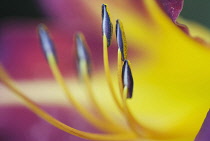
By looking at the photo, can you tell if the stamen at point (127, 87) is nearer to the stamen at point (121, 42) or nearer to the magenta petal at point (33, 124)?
the stamen at point (121, 42)

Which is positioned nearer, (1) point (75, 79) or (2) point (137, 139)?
(2) point (137, 139)

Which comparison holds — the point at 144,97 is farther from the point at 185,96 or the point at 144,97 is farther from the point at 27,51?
the point at 27,51

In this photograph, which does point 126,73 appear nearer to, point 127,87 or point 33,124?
point 127,87

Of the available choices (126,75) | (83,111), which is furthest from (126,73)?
(83,111)

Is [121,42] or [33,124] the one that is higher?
[121,42]

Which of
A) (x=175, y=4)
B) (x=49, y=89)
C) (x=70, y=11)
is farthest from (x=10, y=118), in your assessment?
(x=175, y=4)

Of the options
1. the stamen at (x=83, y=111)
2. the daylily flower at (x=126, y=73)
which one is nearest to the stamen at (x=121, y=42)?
the daylily flower at (x=126, y=73)

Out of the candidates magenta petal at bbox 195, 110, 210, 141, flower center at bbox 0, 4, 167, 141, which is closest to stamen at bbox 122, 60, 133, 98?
flower center at bbox 0, 4, 167, 141

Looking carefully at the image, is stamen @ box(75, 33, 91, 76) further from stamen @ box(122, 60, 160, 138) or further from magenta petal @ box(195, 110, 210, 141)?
magenta petal @ box(195, 110, 210, 141)
